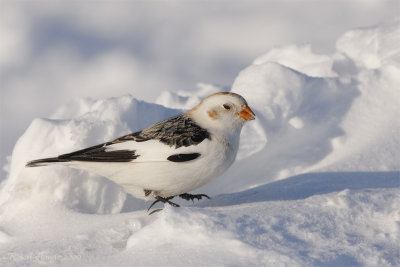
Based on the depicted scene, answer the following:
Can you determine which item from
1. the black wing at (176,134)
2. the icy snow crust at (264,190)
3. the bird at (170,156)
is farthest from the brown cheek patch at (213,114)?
the icy snow crust at (264,190)

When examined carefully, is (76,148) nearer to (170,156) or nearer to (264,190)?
(170,156)

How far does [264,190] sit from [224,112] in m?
0.80

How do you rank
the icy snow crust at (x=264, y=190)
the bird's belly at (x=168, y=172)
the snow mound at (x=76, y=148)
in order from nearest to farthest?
the icy snow crust at (x=264, y=190)
the bird's belly at (x=168, y=172)
the snow mound at (x=76, y=148)

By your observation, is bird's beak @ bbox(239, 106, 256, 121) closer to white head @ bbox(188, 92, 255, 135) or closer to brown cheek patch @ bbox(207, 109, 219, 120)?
white head @ bbox(188, 92, 255, 135)

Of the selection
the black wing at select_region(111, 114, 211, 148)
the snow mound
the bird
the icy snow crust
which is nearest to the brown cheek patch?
the bird

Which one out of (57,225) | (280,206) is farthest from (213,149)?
(57,225)

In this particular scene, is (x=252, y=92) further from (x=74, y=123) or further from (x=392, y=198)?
(x=392, y=198)

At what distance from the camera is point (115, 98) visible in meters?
5.67

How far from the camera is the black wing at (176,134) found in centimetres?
415

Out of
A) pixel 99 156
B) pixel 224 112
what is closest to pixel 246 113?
pixel 224 112

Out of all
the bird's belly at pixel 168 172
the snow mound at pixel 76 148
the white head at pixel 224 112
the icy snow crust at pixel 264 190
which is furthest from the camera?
the snow mound at pixel 76 148

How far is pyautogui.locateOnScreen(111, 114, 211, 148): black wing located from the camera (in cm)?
415

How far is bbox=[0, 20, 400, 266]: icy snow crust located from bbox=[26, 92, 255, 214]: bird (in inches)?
11.3

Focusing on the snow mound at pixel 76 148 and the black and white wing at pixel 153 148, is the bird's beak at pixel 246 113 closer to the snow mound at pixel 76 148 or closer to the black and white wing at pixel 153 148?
the black and white wing at pixel 153 148
